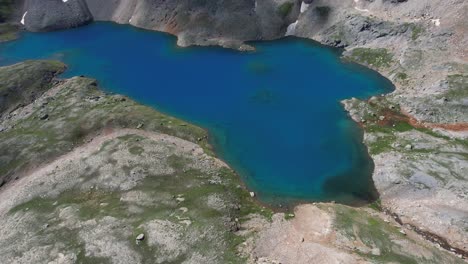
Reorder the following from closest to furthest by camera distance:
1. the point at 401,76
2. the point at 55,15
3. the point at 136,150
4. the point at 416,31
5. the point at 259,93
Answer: the point at 136,150, the point at 401,76, the point at 259,93, the point at 416,31, the point at 55,15

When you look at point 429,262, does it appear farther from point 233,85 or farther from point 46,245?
point 233,85

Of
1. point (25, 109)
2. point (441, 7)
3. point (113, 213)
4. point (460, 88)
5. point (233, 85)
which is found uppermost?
point (441, 7)

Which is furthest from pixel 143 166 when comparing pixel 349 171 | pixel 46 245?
pixel 349 171

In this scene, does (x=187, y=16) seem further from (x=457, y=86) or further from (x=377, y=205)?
(x=377, y=205)

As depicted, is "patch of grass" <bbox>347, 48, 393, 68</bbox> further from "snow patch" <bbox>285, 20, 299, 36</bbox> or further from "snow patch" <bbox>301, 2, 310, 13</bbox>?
"snow patch" <bbox>301, 2, 310, 13</bbox>

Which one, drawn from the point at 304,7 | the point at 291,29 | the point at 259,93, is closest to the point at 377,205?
the point at 259,93

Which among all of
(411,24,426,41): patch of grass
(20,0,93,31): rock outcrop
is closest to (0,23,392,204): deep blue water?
(20,0,93,31): rock outcrop

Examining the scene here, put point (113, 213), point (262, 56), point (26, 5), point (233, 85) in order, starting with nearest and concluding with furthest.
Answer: point (113, 213), point (233, 85), point (262, 56), point (26, 5)
